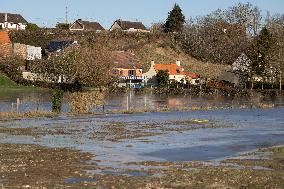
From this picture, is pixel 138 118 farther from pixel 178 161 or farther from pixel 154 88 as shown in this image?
pixel 154 88

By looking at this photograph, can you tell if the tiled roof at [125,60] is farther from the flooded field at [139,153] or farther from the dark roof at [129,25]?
the flooded field at [139,153]

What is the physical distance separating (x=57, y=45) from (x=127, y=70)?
19.9 meters

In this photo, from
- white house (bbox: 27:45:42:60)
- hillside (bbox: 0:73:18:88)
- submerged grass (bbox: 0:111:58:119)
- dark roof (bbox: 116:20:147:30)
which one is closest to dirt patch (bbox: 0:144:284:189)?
submerged grass (bbox: 0:111:58:119)

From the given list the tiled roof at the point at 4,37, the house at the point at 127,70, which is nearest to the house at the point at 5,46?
the tiled roof at the point at 4,37

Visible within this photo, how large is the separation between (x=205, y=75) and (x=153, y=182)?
112530 millimetres

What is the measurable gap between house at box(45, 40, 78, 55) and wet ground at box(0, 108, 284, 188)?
77510mm

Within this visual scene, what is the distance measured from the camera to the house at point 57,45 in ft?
424

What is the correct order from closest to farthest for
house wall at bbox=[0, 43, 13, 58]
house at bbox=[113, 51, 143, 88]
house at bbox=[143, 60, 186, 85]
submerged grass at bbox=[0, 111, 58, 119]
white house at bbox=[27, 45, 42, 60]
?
1. submerged grass at bbox=[0, 111, 58, 119]
2. house at bbox=[113, 51, 143, 88]
3. house at bbox=[143, 60, 186, 85]
4. house wall at bbox=[0, 43, 13, 58]
5. white house at bbox=[27, 45, 42, 60]

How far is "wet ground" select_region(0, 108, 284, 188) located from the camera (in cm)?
2025

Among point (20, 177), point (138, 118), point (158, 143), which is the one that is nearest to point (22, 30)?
point (138, 118)

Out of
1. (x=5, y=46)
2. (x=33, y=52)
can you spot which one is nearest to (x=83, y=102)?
Result: (x=5, y=46)

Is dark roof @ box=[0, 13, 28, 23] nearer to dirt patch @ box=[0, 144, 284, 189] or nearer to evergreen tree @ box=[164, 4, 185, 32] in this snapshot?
evergreen tree @ box=[164, 4, 185, 32]

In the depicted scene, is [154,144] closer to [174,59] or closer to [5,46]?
[5,46]

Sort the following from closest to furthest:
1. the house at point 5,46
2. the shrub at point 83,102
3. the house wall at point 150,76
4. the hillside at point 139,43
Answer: the shrub at point 83,102
the house wall at point 150,76
the house at point 5,46
the hillside at point 139,43
